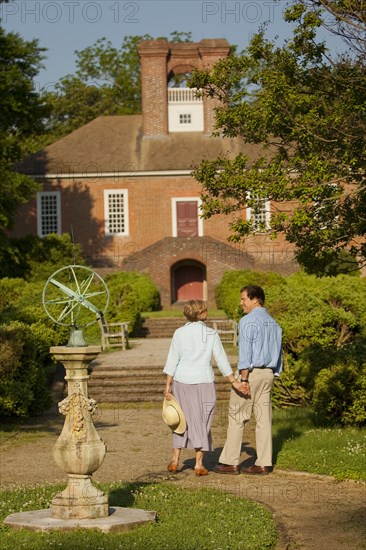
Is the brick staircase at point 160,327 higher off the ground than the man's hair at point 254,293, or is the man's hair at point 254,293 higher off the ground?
the man's hair at point 254,293

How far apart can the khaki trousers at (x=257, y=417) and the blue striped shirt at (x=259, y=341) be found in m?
0.13

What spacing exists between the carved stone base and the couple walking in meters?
2.82

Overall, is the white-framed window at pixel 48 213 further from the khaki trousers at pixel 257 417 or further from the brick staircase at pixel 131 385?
the khaki trousers at pixel 257 417

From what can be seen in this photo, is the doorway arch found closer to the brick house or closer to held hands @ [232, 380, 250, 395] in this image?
the brick house

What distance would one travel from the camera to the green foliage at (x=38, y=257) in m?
41.0

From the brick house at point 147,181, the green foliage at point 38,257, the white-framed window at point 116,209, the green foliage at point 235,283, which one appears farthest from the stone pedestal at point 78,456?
the white-framed window at point 116,209

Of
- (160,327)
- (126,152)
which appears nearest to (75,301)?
(160,327)

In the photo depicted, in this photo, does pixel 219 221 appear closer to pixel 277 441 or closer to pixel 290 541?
pixel 277 441

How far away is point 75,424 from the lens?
891 centimetres

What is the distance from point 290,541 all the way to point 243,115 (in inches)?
201

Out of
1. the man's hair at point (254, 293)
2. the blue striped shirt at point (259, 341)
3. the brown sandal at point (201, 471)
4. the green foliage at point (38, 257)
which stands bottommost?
the brown sandal at point (201, 471)

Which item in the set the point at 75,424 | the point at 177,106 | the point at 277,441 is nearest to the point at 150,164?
the point at 177,106

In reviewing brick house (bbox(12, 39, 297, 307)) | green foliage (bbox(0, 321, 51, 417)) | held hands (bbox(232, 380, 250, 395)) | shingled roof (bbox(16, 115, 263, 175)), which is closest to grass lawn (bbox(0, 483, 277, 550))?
held hands (bbox(232, 380, 250, 395))

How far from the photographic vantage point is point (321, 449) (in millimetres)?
12289
